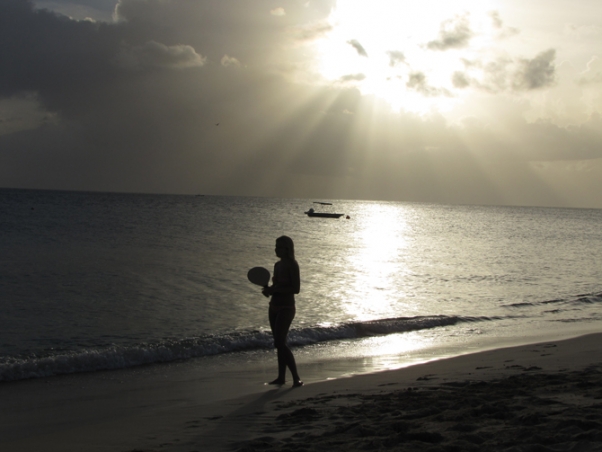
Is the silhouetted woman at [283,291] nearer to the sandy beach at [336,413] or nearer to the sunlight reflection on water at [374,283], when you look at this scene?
the sandy beach at [336,413]

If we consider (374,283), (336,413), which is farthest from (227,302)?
(336,413)

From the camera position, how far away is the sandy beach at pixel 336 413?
4.94 m

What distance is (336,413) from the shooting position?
6.06 metres

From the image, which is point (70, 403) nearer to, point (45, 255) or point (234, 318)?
point (234, 318)

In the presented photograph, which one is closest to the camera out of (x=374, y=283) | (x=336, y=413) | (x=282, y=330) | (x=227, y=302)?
(x=336, y=413)

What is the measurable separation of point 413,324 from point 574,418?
9021 mm

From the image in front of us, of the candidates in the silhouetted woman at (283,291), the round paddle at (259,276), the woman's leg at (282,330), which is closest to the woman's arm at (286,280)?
the silhouetted woman at (283,291)

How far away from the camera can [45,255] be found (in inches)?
1070

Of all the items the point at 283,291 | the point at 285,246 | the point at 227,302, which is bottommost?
the point at 227,302

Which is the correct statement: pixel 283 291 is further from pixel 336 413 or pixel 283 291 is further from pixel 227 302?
pixel 227 302

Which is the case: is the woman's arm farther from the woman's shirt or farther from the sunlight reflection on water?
the sunlight reflection on water

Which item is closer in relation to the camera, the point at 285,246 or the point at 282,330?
the point at 285,246

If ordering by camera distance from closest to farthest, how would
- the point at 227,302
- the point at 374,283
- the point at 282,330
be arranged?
the point at 282,330 < the point at 227,302 < the point at 374,283

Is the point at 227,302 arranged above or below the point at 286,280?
below
